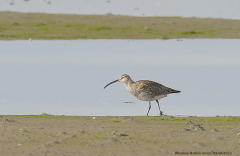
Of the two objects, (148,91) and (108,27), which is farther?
(108,27)

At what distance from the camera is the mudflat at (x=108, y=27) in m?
31.0

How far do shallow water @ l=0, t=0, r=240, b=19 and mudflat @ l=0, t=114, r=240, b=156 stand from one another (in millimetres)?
29990

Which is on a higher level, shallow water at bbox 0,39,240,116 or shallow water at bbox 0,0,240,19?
shallow water at bbox 0,0,240,19

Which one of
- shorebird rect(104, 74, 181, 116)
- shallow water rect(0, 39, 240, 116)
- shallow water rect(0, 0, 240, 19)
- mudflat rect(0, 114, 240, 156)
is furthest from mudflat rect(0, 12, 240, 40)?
mudflat rect(0, 114, 240, 156)

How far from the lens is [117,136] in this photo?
9688mm

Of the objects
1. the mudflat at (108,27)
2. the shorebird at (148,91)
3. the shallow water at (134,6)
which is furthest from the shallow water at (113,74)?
the shallow water at (134,6)

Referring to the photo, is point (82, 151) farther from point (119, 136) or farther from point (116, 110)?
point (116, 110)

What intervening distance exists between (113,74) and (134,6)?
96.8ft

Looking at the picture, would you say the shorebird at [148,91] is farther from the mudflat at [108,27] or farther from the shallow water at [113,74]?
the mudflat at [108,27]

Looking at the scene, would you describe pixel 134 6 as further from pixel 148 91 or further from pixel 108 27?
pixel 148 91

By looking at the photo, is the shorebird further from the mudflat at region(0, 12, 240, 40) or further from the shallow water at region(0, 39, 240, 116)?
the mudflat at region(0, 12, 240, 40)

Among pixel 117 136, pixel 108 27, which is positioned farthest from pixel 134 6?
pixel 117 136

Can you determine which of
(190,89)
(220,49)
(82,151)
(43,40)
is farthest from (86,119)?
(43,40)

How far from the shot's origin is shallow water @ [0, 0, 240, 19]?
43062mm
